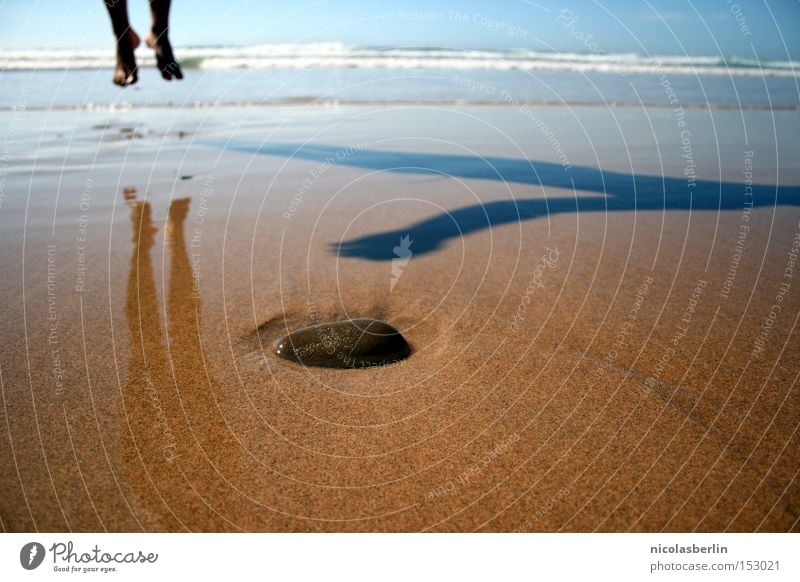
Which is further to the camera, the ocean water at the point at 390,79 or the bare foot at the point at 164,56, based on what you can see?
the ocean water at the point at 390,79

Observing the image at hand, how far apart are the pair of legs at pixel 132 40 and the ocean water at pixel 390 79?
20.0 feet

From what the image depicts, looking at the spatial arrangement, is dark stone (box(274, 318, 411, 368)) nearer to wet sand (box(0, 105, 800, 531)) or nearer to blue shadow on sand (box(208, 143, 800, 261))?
wet sand (box(0, 105, 800, 531))

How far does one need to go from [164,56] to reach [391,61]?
2130 cm

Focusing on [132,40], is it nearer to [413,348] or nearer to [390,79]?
[413,348]

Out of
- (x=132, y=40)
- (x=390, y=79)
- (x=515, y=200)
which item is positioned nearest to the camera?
(x=132, y=40)

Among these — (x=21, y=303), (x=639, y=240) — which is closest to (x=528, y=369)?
(x=639, y=240)

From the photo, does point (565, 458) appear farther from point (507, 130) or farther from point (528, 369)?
point (507, 130)

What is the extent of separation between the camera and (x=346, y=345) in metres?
3.21

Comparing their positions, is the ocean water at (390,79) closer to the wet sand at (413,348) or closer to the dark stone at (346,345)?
the wet sand at (413,348)

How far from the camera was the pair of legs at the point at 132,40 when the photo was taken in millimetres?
4941
